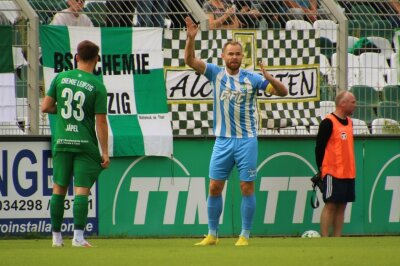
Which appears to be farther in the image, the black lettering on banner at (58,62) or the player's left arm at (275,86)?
the black lettering on banner at (58,62)

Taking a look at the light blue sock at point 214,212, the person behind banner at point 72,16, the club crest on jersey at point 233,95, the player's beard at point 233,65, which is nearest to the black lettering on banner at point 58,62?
the person behind banner at point 72,16

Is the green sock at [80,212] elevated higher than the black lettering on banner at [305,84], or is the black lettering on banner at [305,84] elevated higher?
the black lettering on banner at [305,84]

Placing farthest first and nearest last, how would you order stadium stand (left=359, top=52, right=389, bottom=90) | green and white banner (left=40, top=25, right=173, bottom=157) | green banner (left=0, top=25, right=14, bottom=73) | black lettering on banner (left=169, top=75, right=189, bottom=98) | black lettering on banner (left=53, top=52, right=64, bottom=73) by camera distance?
stadium stand (left=359, top=52, right=389, bottom=90), black lettering on banner (left=169, top=75, right=189, bottom=98), green and white banner (left=40, top=25, right=173, bottom=157), black lettering on banner (left=53, top=52, right=64, bottom=73), green banner (left=0, top=25, right=14, bottom=73)

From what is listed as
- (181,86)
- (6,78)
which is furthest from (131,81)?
(6,78)

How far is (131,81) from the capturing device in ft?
47.8

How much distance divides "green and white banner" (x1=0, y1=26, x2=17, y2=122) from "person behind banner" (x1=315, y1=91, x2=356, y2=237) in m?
3.83

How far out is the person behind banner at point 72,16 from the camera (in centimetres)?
1449

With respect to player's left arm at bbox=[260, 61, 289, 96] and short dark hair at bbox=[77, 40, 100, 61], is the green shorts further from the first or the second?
player's left arm at bbox=[260, 61, 289, 96]

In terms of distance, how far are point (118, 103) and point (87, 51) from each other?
3493 mm

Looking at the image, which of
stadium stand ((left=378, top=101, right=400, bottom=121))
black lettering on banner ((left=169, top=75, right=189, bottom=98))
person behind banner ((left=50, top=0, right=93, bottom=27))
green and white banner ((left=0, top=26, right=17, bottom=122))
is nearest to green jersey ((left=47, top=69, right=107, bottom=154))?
green and white banner ((left=0, top=26, right=17, bottom=122))

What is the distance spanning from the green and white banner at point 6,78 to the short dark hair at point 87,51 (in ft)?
10.4

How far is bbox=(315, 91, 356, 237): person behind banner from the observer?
14367 millimetres

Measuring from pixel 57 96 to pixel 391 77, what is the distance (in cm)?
601

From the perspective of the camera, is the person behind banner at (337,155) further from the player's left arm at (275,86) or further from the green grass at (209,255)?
the green grass at (209,255)
